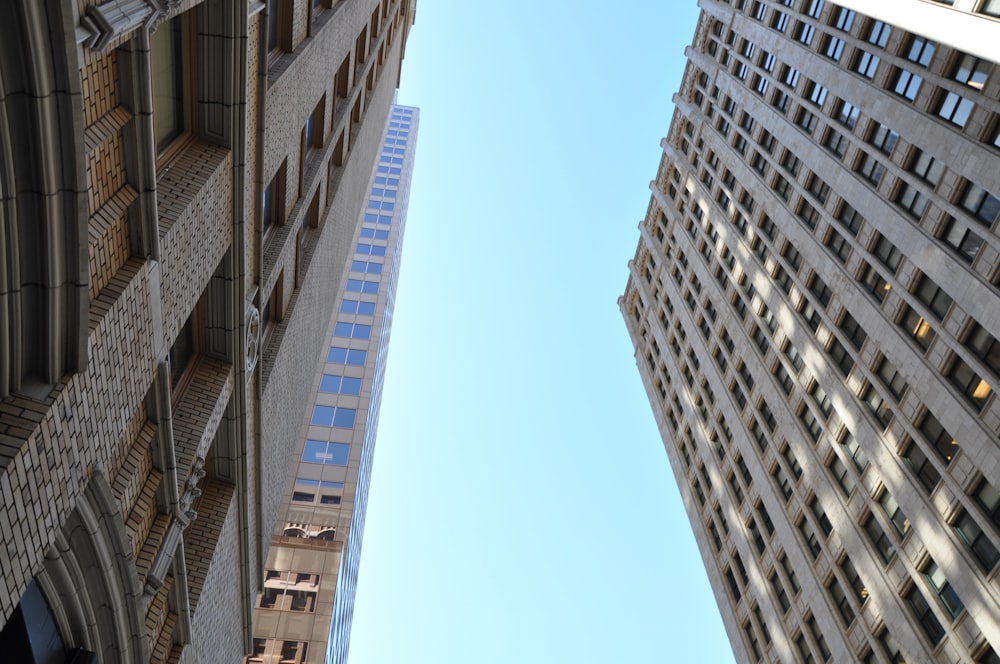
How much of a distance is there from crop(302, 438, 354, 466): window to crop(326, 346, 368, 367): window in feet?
27.6

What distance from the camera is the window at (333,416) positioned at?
51.5m

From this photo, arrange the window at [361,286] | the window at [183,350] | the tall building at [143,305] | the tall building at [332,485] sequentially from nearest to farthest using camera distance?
the tall building at [143,305], the window at [183,350], the tall building at [332,485], the window at [361,286]

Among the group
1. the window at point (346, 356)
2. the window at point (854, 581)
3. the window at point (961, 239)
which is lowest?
the window at point (346, 356)

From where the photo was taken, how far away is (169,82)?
37.7 ft

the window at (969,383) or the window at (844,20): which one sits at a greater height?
the window at (844,20)

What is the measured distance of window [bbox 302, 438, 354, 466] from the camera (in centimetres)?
4900

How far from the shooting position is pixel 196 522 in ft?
52.4

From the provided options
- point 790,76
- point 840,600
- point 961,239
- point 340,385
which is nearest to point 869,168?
point 961,239

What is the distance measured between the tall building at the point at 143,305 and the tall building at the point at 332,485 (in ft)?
63.5

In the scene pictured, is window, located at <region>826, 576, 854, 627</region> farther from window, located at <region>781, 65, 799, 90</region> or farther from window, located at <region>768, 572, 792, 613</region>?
window, located at <region>781, 65, 799, 90</region>

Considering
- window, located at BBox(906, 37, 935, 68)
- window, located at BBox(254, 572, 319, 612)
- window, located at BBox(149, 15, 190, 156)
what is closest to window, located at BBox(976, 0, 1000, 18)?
window, located at BBox(906, 37, 935, 68)

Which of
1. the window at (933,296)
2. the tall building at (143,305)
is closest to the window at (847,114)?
the window at (933,296)

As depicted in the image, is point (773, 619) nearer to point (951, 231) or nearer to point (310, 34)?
point (951, 231)

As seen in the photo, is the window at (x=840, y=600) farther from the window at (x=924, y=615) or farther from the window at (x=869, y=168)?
A: the window at (x=869, y=168)
